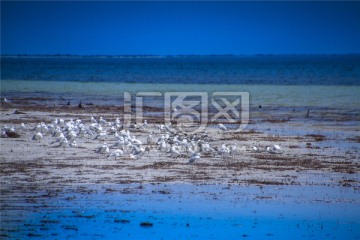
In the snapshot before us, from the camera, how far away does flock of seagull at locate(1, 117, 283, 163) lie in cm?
1512

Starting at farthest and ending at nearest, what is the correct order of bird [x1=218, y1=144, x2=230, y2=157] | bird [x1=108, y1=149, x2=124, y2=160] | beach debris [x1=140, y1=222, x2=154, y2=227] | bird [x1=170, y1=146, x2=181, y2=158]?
bird [x1=218, y1=144, x2=230, y2=157] → bird [x1=170, y1=146, x2=181, y2=158] → bird [x1=108, y1=149, x2=124, y2=160] → beach debris [x1=140, y1=222, x2=154, y2=227]

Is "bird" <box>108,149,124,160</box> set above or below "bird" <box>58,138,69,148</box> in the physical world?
below

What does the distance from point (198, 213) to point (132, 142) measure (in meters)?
5.94

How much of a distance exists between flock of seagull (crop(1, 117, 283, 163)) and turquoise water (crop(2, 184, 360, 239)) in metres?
3.07

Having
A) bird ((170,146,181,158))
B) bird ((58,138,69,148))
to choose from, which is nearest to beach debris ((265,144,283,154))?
bird ((170,146,181,158))

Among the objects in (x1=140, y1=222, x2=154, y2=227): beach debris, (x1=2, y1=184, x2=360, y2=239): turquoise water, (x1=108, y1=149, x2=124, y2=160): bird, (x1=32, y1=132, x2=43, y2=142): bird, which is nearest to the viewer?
(x1=2, y1=184, x2=360, y2=239): turquoise water

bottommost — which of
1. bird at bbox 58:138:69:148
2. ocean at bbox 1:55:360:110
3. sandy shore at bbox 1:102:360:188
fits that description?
sandy shore at bbox 1:102:360:188

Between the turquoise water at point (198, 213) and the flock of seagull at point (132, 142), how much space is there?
3.07 m


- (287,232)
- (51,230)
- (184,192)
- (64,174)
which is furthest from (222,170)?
(51,230)

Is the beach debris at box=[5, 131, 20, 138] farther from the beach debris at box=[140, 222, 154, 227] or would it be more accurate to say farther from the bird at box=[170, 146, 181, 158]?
the beach debris at box=[140, 222, 154, 227]

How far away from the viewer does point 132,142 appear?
52.4 feet

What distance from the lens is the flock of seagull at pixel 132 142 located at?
1512 cm

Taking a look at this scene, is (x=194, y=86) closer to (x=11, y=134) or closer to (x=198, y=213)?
(x=11, y=134)

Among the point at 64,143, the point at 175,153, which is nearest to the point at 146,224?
the point at 175,153
